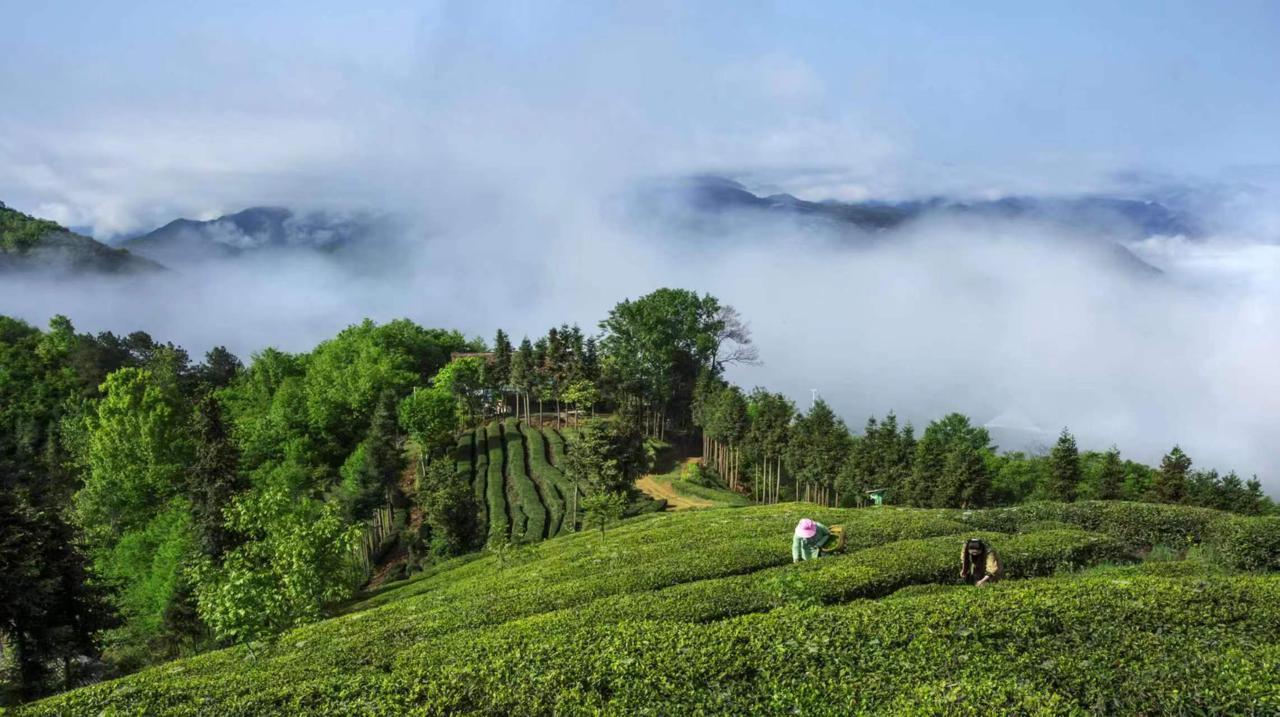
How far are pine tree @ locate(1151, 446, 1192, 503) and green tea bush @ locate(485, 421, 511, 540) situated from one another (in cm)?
4738

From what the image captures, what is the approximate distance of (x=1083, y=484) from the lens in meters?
56.1

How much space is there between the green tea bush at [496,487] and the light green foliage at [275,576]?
2001cm

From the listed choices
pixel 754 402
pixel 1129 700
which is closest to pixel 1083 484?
pixel 754 402

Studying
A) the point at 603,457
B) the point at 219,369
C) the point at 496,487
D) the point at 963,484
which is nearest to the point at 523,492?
the point at 496,487

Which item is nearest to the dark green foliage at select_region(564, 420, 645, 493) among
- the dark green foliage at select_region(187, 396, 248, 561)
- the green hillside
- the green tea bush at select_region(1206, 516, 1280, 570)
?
the dark green foliage at select_region(187, 396, 248, 561)

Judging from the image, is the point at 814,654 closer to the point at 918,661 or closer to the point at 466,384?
the point at 918,661

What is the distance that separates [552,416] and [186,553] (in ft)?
171

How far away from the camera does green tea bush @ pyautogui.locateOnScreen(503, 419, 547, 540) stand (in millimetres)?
50812

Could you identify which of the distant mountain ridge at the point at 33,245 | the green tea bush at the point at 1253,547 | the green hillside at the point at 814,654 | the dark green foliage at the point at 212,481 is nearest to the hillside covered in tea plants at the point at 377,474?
the dark green foliage at the point at 212,481

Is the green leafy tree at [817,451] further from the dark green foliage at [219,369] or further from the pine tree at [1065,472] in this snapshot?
the dark green foliage at [219,369]

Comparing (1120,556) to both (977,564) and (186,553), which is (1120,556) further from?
(186,553)

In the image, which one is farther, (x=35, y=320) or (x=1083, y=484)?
(x=35, y=320)

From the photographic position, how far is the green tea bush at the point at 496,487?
51.8 meters

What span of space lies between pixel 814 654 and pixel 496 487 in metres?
54.5
